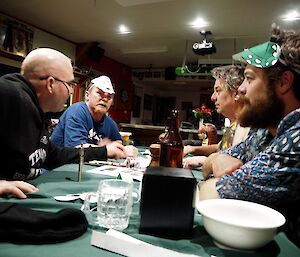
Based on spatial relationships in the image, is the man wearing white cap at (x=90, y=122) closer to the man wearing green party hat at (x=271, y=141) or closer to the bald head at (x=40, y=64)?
the bald head at (x=40, y=64)

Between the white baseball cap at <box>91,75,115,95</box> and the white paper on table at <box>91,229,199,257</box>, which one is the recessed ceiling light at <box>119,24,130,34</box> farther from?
the white paper on table at <box>91,229,199,257</box>

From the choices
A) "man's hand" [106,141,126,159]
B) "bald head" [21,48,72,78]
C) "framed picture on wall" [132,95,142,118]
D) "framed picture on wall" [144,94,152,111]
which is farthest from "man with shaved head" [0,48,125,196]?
"framed picture on wall" [144,94,152,111]

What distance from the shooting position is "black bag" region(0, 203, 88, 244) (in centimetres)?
60

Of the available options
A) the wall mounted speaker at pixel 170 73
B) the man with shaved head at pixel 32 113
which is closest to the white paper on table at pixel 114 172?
the man with shaved head at pixel 32 113

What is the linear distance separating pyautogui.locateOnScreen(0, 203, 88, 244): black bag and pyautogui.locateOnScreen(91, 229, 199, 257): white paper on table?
65 millimetres

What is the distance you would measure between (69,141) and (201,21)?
3297mm

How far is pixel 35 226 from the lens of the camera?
0.62m

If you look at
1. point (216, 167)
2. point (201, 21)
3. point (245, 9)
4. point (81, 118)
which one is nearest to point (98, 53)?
point (201, 21)

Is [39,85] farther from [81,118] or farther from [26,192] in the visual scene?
[81,118]

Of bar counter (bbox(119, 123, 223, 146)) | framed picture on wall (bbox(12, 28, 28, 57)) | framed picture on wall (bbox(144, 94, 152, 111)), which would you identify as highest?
framed picture on wall (bbox(12, 28, 28, 57))

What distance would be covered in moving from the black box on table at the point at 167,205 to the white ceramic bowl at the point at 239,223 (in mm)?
49

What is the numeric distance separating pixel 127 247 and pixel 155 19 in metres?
4.50

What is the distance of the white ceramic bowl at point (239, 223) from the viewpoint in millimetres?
617

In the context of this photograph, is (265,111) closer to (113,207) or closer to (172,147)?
(172,147)
